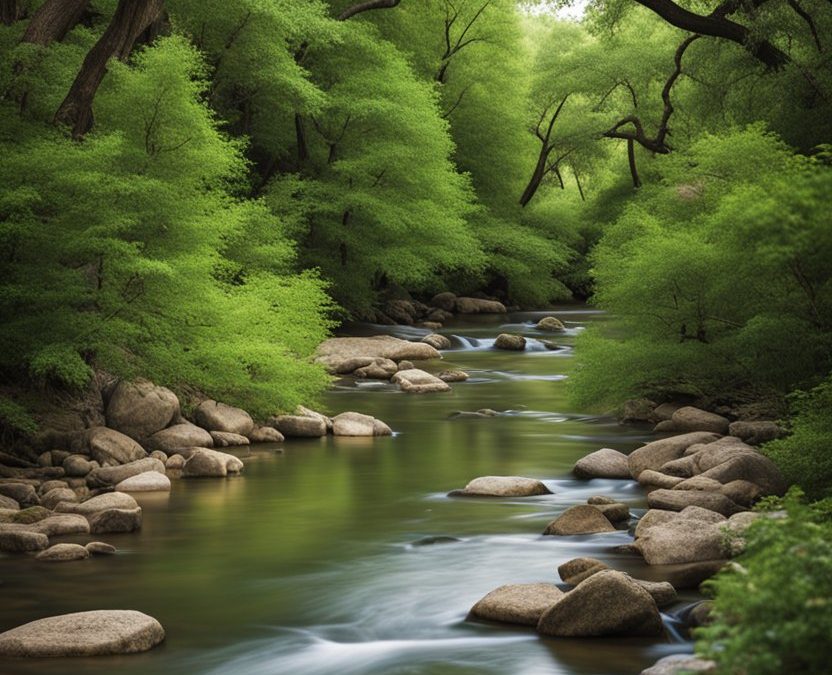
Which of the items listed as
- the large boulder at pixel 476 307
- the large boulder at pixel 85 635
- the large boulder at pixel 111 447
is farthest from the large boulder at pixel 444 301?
the large boulder at pixel 85 635

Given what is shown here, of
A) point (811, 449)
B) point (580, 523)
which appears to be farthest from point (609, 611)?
point (811, 449)

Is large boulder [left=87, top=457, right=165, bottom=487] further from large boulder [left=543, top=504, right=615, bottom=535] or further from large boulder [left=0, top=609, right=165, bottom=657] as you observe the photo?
large boulder [left=0, top=609, right=165, bottom=657]

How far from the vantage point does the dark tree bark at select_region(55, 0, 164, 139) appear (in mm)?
20812

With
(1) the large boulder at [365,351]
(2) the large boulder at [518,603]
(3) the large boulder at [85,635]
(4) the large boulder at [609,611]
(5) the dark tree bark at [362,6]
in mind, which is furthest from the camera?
(5) the dark tree bark at [362,6]

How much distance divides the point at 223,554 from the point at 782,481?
21.7ft

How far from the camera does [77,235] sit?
60.3ft

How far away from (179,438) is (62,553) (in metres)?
6.59

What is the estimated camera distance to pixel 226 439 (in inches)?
788

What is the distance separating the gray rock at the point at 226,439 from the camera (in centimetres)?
1994

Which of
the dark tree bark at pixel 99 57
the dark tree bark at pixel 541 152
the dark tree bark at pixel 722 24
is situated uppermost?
the dark tree bark at pixel 541 152

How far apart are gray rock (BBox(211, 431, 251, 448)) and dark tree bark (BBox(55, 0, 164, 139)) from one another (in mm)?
5571

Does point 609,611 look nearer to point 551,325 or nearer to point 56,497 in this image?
point 56,497

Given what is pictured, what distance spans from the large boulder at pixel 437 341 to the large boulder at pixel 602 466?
19.1 m

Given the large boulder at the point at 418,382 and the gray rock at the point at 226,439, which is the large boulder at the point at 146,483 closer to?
the gray rock at the point at 226,439
